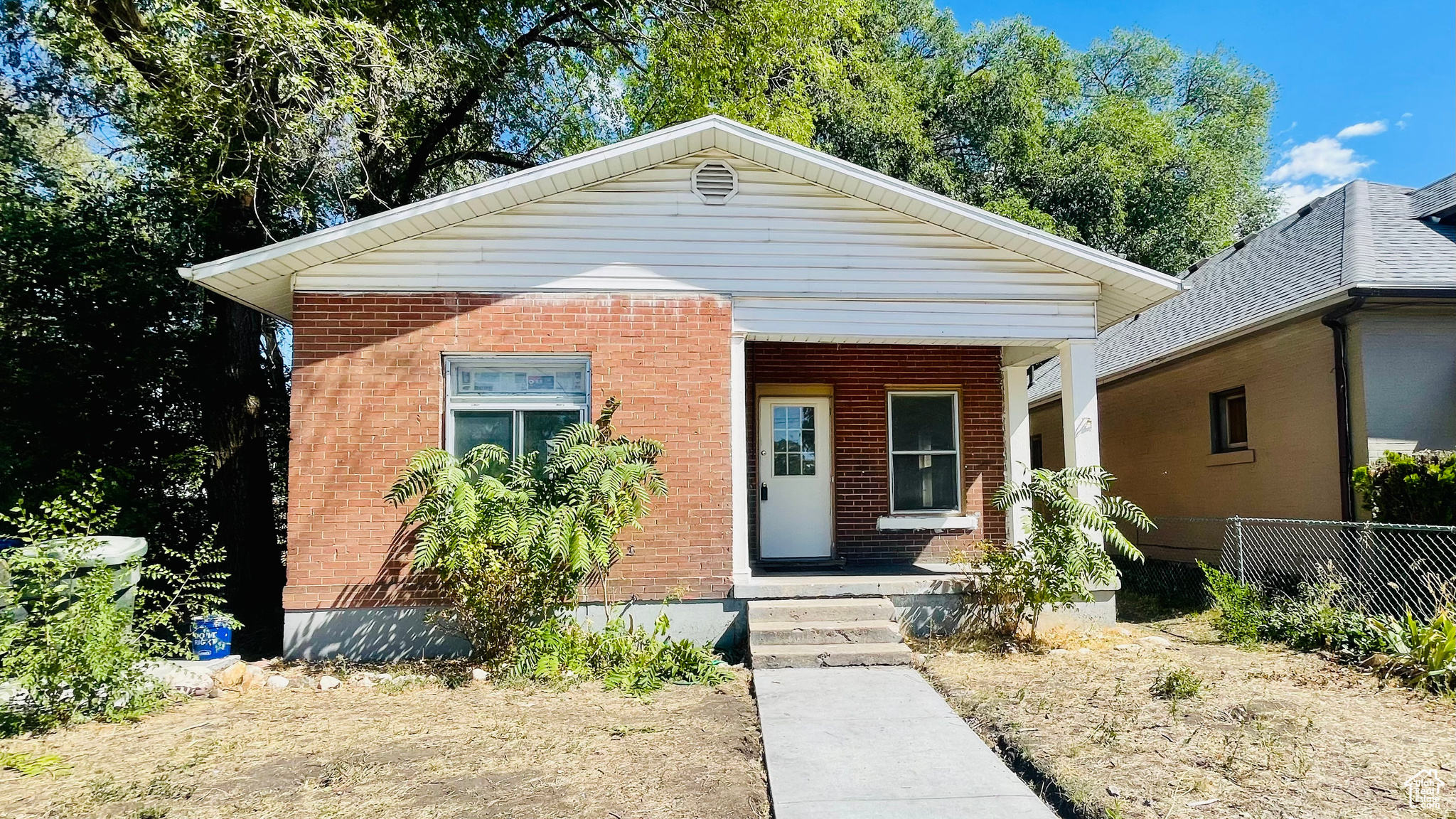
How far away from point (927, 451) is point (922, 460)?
12 centimetres

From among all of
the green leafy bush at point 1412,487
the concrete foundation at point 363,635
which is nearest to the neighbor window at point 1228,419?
the green leafy bush at point 1412,487

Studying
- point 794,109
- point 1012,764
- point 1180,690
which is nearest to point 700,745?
point 1012,764

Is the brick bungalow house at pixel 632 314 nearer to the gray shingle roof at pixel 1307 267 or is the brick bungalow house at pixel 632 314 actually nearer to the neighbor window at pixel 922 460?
the neighbor window at pixel 922 460

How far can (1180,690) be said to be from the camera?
5.87 metres

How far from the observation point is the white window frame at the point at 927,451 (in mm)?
10297

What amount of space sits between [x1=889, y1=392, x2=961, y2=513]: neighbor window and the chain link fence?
2995 mm

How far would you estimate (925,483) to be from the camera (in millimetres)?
10375

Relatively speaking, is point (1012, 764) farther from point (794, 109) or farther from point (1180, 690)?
point (794, 109)

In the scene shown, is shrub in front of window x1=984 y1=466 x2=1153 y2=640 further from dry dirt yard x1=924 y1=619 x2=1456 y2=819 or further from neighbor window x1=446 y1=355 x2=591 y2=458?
neighbor window x1=446 y1=355 x2=591 y2=458

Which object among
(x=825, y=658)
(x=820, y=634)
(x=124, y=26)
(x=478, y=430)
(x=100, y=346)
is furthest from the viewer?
(x=100, y=346)

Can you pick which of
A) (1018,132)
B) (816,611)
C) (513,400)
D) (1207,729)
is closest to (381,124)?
(513,400)

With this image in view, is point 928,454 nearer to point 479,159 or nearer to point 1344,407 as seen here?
point 1344,407

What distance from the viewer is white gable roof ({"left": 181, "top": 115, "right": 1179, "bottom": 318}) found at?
7418 millimetres

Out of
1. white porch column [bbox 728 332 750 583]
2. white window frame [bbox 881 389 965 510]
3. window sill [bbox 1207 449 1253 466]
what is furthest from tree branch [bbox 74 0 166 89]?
window sill [bbox 1207 449 1253 466]
